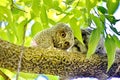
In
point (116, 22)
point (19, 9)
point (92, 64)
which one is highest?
point (19, 9)

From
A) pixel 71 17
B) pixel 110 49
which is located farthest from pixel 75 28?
pixel 110 49

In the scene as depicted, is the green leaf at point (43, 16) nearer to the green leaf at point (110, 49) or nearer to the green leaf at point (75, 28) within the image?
the green leaf at point (75, 28)

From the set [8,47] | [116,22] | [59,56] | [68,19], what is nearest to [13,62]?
[8,47]

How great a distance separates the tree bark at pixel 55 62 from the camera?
1.22 metres

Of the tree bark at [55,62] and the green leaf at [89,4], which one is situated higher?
the green leaf at [89,4]

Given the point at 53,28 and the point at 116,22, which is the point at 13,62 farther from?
the point at 116,22

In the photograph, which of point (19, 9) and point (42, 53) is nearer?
point (42, 53)

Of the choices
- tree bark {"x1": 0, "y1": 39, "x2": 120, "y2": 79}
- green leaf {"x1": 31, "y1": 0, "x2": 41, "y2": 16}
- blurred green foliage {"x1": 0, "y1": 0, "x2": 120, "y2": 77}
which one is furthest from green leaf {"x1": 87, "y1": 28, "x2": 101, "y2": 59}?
green leaf {"x1": 31, "y1": 0, "x2": 41, "y2": 16}

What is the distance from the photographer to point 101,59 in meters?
1.32

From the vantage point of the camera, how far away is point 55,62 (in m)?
1.26

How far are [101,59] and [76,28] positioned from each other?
0.54ft

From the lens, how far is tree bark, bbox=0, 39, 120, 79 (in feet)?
4.00

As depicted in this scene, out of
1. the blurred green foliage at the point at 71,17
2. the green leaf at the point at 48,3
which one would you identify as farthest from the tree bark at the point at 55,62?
the green leaf at the point at 48,3

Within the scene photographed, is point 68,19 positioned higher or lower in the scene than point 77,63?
higher
